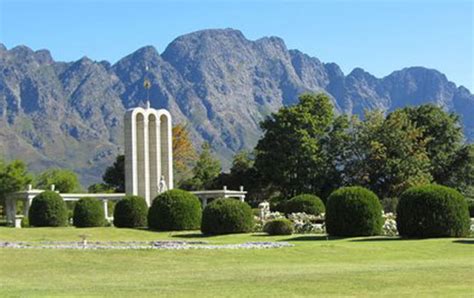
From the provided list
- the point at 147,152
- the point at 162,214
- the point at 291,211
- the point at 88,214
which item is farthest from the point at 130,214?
the point at 147,152

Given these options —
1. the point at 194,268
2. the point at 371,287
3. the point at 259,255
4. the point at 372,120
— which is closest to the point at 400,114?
the point at 372,120

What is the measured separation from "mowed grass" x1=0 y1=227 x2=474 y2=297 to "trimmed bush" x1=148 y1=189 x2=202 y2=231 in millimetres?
10796

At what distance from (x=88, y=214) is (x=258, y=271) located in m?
25.9

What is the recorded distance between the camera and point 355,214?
3372 cm

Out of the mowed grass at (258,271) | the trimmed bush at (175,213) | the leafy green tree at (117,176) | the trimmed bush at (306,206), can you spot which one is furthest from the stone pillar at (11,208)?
the mowed grass at (258,271)

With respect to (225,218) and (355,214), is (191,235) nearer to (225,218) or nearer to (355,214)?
(225,218)

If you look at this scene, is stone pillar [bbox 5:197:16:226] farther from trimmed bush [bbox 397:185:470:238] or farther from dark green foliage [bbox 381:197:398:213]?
trimmed bush [bbox 397:185:470:238]

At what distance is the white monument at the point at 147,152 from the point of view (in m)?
56.7

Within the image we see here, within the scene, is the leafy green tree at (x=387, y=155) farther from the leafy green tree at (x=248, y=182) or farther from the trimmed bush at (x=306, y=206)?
the trimmed bush at (x=306, y=206)

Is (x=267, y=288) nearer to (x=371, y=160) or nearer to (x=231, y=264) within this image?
(x=231, y=264)

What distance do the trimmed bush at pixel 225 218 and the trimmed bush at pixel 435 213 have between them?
8.25 m

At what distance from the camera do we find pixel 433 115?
67.6 meters

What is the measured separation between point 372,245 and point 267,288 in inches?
527

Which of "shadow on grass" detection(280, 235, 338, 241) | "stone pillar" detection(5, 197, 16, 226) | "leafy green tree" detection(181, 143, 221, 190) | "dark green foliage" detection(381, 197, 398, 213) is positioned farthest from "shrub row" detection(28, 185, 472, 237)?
"leafy green tree" detection(181, 143, 221, 190)
